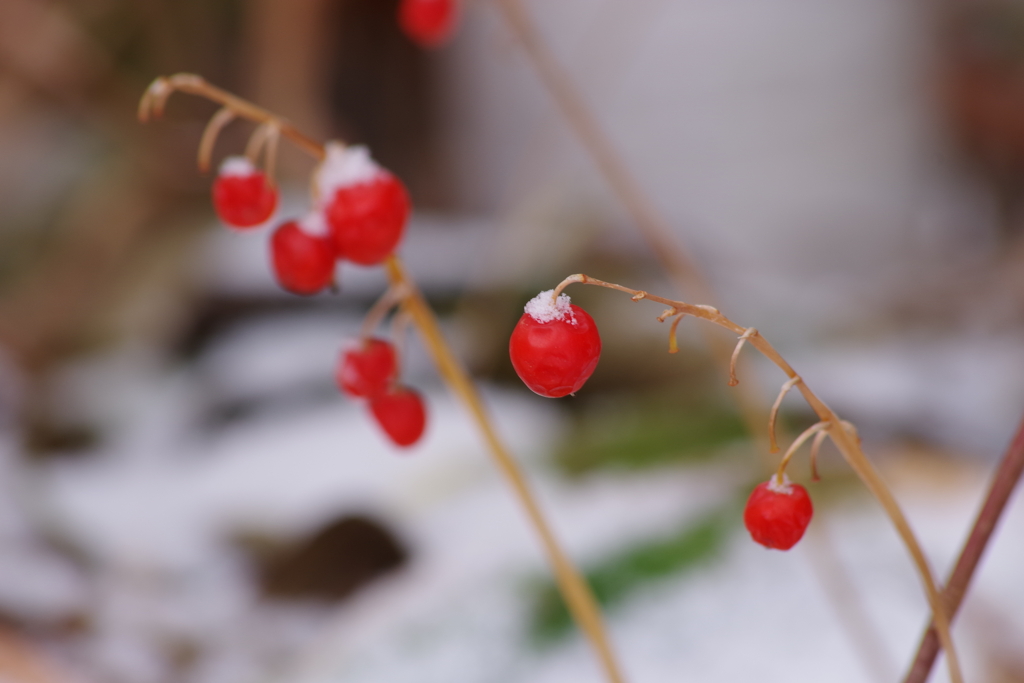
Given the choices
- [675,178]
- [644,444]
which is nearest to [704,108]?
[675,178]

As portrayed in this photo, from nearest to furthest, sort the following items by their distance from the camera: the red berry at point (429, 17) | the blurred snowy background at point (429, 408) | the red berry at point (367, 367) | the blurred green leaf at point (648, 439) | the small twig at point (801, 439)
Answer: the small twig at point (801, 439)
the red berry at point (367, 367)
the red berry at point (429, 17)
the blurred snowy background at point (429, 408)
the blurred green leaf at point (648, 439)

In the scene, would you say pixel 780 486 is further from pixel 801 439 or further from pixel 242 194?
pixel 242 194

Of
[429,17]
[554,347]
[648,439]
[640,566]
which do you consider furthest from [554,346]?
[648,439]

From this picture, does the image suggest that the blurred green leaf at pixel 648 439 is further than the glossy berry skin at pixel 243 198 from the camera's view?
Yes

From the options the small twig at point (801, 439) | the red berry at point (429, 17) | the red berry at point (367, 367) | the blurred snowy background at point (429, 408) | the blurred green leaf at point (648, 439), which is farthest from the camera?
the blurred green leaf at point (648, 439)

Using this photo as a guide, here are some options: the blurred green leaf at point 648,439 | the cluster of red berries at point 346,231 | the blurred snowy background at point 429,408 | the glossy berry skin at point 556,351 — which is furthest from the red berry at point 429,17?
the blurred green leaf at point 648,439

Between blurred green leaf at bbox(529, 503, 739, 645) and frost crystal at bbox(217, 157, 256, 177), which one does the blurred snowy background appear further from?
frost crystal at bbox(217, 157, 256, 177)

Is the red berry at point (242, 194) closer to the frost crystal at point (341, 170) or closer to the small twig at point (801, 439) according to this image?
the frost crystal at point (341, 170)

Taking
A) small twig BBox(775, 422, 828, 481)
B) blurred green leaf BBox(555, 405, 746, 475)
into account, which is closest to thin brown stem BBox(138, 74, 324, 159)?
small twig BBox(775, 422, 828, 481)
